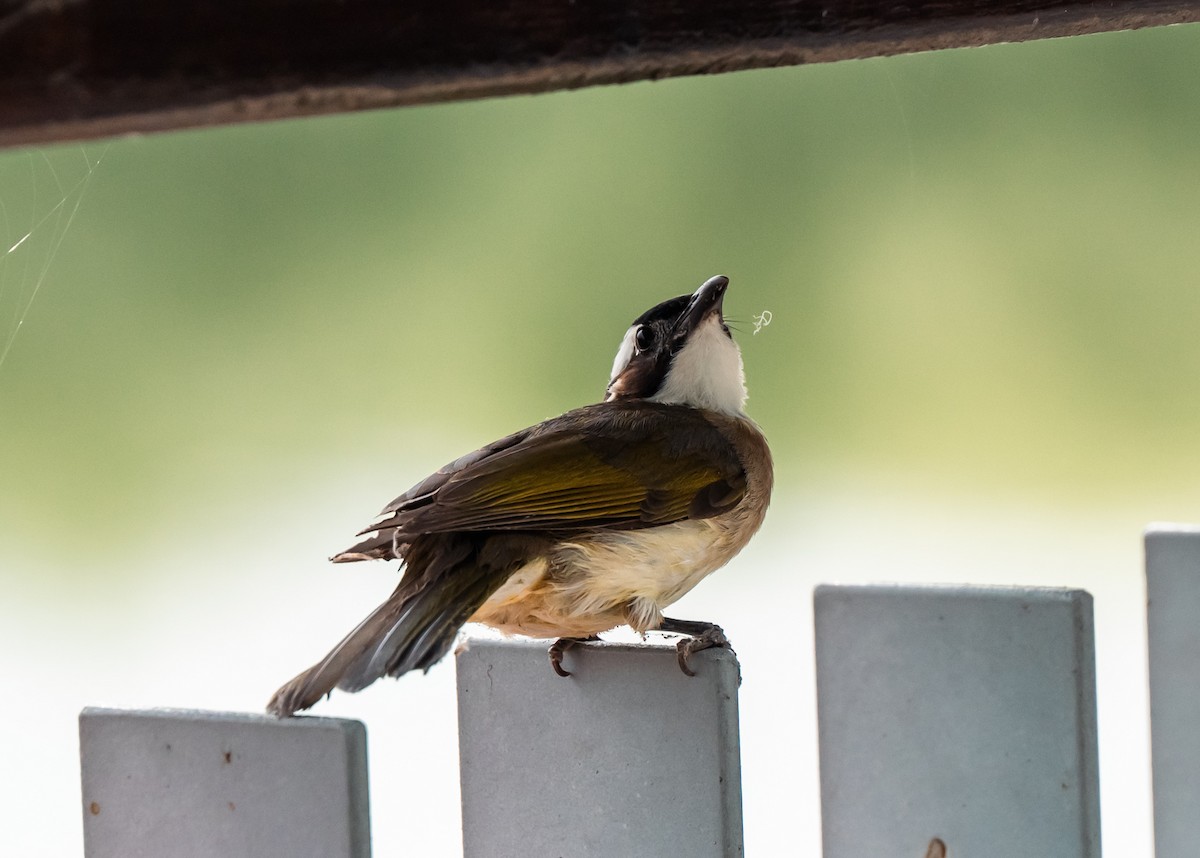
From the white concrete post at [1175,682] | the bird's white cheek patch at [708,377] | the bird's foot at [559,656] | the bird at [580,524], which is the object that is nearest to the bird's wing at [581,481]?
the bird at [580,524]

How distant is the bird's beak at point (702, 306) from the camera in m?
2.39

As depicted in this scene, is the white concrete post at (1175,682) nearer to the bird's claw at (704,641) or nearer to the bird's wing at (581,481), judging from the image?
the bird's claw at (704,641)

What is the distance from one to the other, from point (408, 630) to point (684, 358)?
115 centimetres

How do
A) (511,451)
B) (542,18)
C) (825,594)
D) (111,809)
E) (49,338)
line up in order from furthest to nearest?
1. (49,338)
2. (511,451)
3. (825,594)
4. (111,809)
5. (542,18)

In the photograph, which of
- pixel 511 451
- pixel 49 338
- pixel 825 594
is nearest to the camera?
pixel 825 594

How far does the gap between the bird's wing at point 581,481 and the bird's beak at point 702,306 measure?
0.15m

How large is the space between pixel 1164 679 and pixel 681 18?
3.00 feet

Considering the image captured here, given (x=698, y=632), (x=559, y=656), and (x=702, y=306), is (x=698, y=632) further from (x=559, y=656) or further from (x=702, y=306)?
(x=559, y=656)

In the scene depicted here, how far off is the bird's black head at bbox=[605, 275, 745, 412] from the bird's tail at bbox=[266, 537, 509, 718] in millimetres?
763

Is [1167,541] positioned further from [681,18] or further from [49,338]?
[49,338]

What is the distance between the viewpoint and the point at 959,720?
1.31 m

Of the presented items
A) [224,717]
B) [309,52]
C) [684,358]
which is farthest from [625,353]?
[309,52]

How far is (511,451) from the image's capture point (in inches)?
83.0

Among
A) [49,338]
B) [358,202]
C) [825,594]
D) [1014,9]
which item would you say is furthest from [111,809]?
[358,202]
